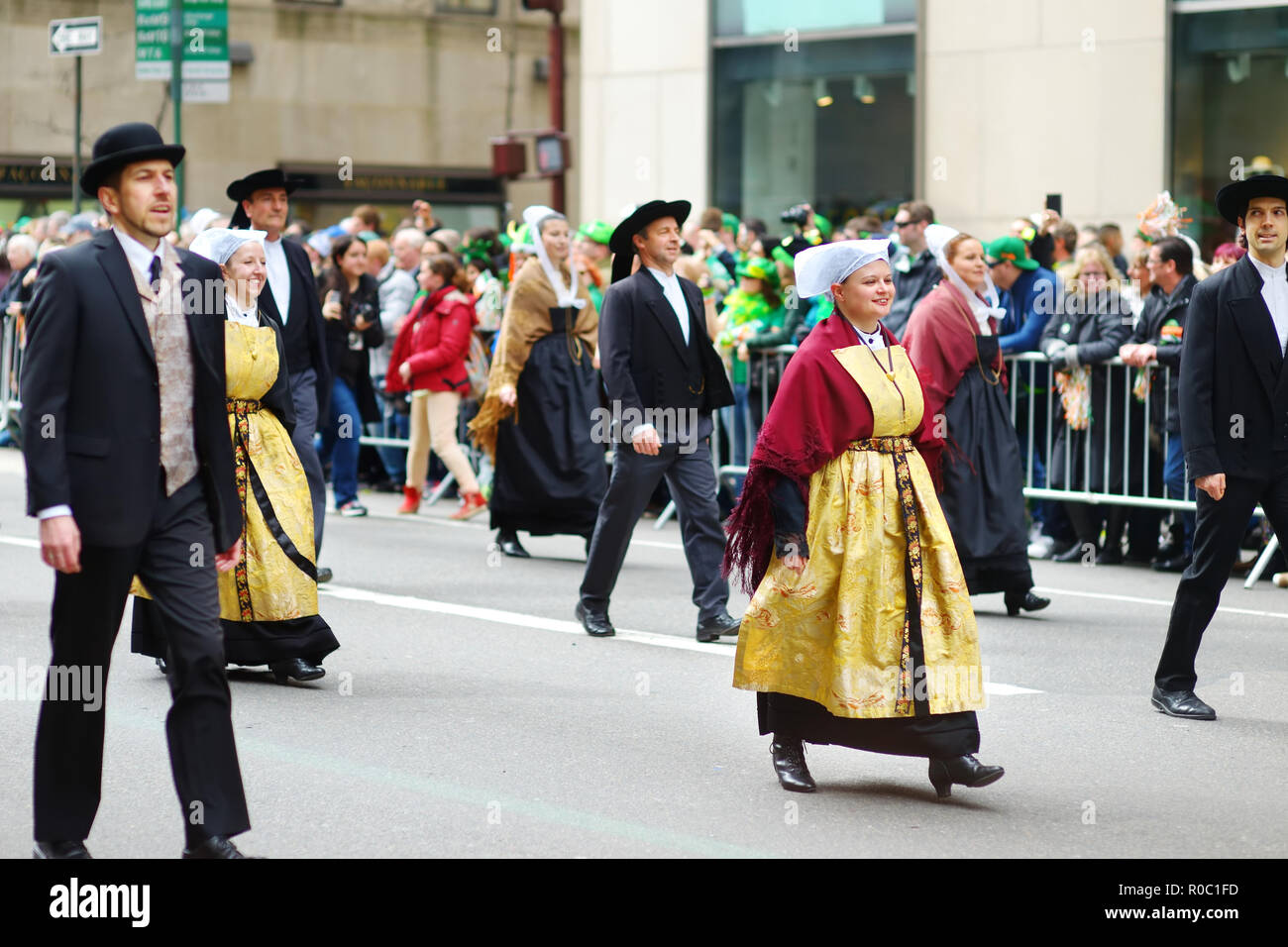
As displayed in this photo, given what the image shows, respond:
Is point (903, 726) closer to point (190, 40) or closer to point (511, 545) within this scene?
point (511, 545)

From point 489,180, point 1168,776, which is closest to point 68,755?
point 1168,776

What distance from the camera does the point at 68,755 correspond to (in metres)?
5.10

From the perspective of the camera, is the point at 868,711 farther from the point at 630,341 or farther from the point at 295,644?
the point at 630,341

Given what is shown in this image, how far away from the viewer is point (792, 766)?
246 inches

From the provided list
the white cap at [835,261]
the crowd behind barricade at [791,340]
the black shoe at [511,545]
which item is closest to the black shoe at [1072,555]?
the crowd behind barricade at [791,340]

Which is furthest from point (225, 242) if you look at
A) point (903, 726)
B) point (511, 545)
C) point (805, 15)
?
point (805, 15)

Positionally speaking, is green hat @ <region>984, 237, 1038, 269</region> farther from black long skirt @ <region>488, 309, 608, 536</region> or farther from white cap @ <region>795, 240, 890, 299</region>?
white cap @ <region>795, 240, 890, 299</region>

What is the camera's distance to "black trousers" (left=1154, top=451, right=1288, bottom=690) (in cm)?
Answer: 723

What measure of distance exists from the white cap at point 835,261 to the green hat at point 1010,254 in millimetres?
5932

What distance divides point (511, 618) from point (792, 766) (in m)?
3.58

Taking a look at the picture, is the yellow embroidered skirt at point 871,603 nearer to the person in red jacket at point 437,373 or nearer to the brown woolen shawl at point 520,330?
the brown woolen shawl at point 520,330

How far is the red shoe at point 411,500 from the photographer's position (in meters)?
14.1

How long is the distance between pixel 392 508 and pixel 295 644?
22.7ft
